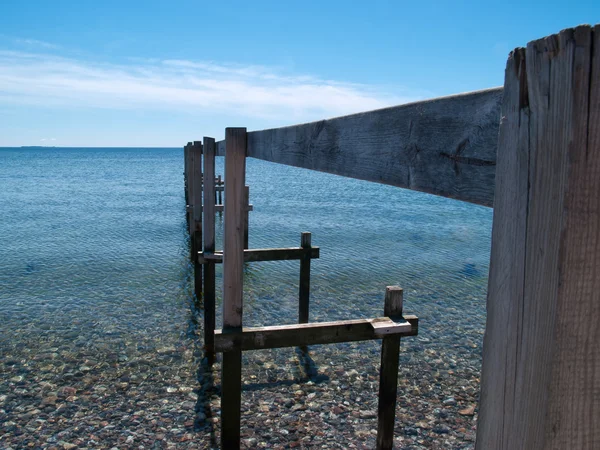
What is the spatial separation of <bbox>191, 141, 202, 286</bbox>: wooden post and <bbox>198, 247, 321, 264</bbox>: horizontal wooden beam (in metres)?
2.14

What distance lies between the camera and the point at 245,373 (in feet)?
22.5

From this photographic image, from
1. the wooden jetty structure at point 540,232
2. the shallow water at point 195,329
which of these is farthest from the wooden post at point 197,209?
the wooden jetty structure at point 540,232

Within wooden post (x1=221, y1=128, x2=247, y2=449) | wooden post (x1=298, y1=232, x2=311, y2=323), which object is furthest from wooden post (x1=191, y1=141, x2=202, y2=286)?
wooden post (x1=221, y1=128, x2=247, y2=449)

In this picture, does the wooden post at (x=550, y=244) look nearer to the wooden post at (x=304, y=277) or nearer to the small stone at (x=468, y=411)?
the small stone at (x=468, y=411)

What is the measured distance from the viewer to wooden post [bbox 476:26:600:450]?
0.78 metres

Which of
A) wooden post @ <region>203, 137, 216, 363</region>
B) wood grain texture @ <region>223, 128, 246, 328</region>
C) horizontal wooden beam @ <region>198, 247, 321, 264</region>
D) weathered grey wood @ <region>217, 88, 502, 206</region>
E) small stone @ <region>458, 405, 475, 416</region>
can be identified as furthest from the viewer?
horizontal wooden beam @ <region>198, 247, 321, 264</region>

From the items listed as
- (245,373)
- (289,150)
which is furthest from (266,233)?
(289,150)

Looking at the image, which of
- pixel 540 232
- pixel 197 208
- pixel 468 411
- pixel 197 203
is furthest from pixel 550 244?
pixel 197 208

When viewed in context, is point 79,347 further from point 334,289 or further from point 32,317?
point 334,289

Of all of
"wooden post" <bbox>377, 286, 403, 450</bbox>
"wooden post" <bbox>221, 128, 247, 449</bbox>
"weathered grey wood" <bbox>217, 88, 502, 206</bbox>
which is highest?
"weathered grey wood" <bbox>217, 88, 502, 206</bbox>

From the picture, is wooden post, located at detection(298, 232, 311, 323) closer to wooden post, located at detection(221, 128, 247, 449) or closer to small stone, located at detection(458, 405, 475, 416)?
small stone, located at detection(458, 405, 475, 416)

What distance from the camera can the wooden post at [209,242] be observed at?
7.38 m

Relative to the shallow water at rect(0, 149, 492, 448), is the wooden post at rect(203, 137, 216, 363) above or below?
above

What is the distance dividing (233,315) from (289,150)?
65.2 inches
